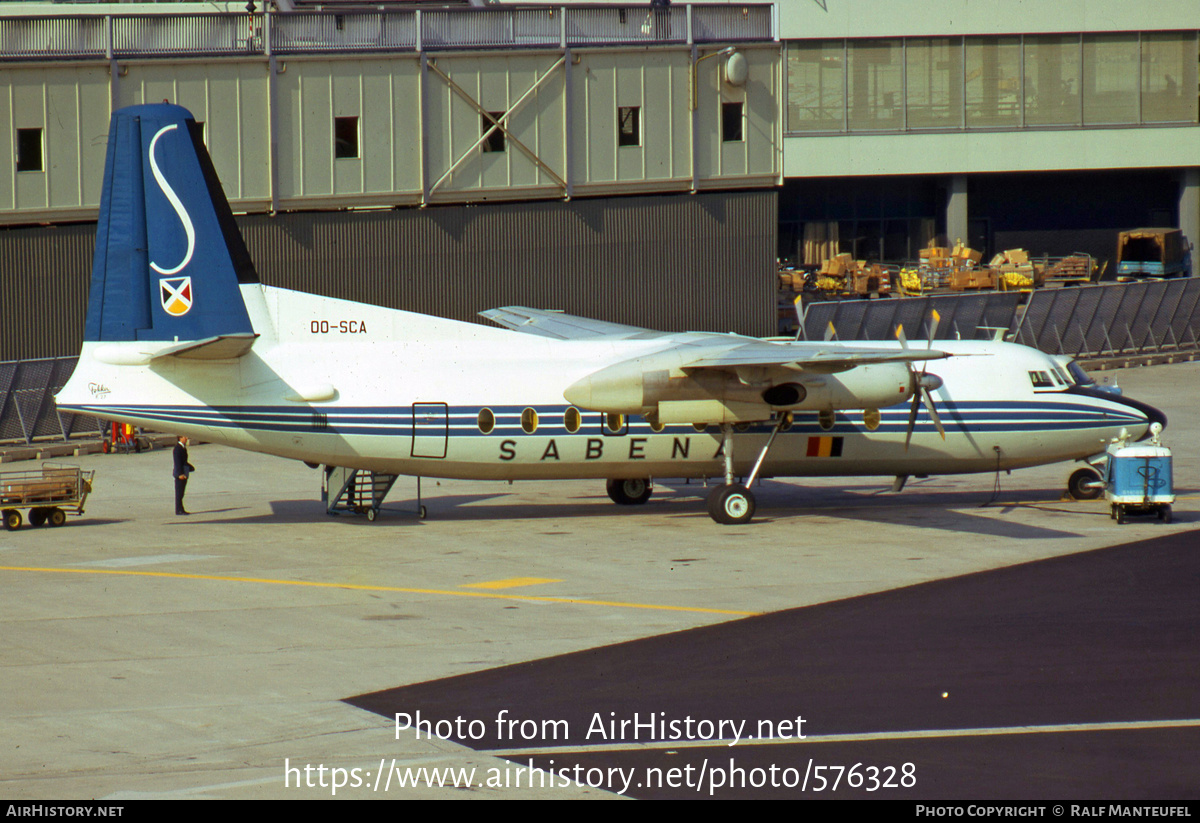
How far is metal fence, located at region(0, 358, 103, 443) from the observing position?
3750cm

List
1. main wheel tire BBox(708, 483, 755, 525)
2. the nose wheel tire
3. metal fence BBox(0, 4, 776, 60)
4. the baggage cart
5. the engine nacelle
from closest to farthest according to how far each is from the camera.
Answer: the engine nacelle < main wheel tire BBox(708, 483, 755, 525) < the baggage cart < the nose wheel tire < metal fence BBox(0, 4, 776, 60)

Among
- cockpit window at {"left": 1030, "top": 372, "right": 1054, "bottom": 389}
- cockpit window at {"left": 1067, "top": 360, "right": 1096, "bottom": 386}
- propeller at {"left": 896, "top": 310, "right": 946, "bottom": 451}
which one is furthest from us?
cockpit window at {"left": 1067, "top": 360, "right": 1096, "bottom": 386}

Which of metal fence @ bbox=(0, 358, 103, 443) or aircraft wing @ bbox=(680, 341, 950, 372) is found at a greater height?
aircraft wing @ bbox=(680, 341, 950, 372)

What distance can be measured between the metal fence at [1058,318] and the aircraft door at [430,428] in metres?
24.5

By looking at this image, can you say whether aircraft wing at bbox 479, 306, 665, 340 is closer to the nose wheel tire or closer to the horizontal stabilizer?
the horizontal stabilizer

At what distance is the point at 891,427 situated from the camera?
93.0ft

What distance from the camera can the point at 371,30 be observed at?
138 feet

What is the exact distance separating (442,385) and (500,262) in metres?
19.2

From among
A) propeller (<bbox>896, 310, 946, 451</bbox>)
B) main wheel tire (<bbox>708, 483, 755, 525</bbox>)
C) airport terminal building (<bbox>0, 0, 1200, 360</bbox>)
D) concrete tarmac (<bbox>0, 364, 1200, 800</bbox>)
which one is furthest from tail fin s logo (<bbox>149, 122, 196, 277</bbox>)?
airport terminal building (<bbox>0, 0, 1200, 360</bbox>)

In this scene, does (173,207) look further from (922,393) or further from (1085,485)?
(1085,485)

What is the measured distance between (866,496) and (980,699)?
1590 cm

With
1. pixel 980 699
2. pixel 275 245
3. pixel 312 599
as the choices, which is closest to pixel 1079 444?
pixel 980 699

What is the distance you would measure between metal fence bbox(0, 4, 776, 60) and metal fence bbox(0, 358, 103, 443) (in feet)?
28.9

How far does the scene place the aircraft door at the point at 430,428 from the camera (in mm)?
26406
